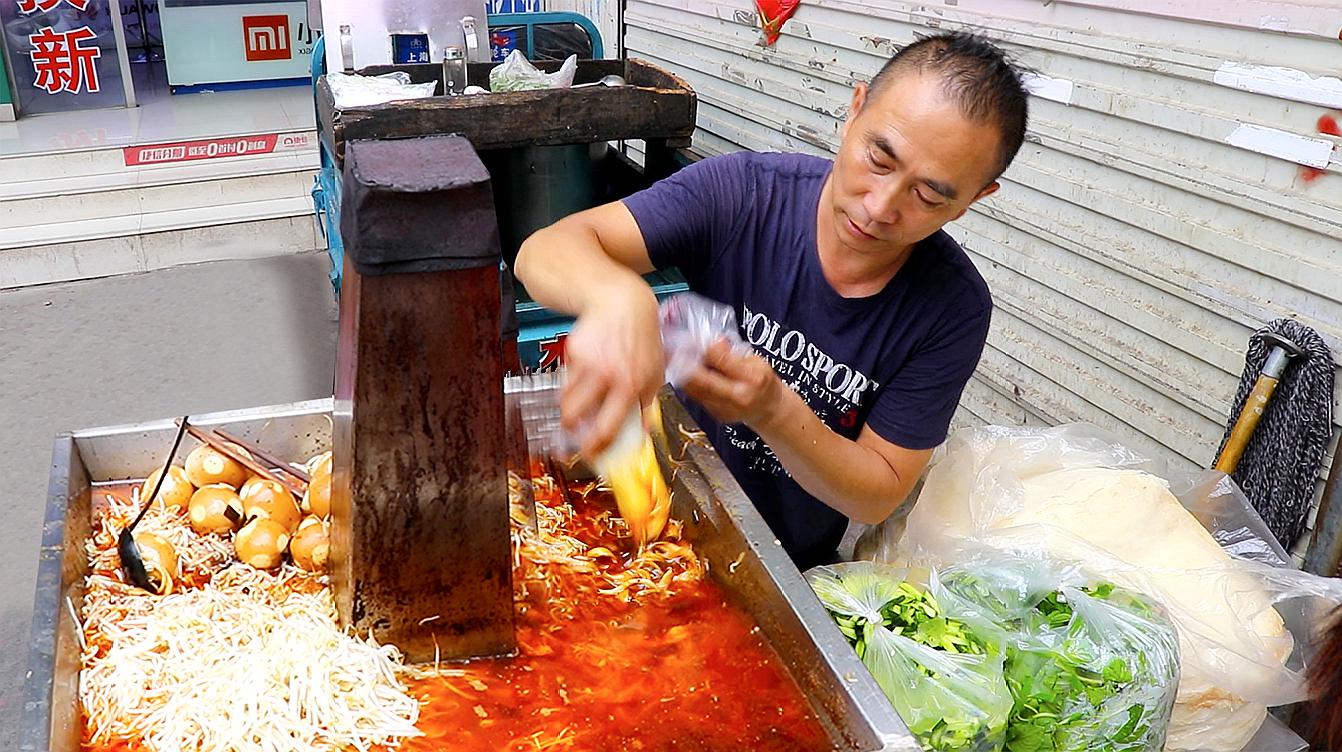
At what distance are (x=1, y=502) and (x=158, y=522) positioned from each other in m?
3.13

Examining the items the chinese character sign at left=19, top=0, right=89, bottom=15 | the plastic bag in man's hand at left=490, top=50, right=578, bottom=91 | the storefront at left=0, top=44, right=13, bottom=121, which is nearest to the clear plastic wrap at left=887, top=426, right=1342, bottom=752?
the plastic bag in man's hand at left=490, top=50, right=578, bottom=91

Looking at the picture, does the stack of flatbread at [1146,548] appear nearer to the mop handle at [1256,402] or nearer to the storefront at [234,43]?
the mop handle at [1256,402]

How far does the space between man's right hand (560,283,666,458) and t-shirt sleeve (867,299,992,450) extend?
28.5 inches

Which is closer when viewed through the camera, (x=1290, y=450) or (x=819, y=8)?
(x=1290, y=450)

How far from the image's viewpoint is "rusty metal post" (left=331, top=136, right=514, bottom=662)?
1.29 meters

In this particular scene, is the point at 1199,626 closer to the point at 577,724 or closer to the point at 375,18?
the point at 577,724

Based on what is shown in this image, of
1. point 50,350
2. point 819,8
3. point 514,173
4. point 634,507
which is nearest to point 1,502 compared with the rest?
point 50,350

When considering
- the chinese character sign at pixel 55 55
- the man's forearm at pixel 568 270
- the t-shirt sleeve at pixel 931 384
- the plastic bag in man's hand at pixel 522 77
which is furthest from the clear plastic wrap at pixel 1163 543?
the chinese character sign at pixel 55 55

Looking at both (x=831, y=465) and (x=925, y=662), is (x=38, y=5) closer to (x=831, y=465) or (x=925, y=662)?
(x=831, y=465)

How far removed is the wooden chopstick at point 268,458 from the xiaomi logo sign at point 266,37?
879cm

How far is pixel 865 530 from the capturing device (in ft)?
7.82

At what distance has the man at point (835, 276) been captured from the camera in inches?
64.5

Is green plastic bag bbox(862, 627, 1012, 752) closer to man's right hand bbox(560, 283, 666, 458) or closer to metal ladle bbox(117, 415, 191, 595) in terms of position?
man's right hand bbox(560, 283, 666, 458)

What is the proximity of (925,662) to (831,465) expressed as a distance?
39cm
